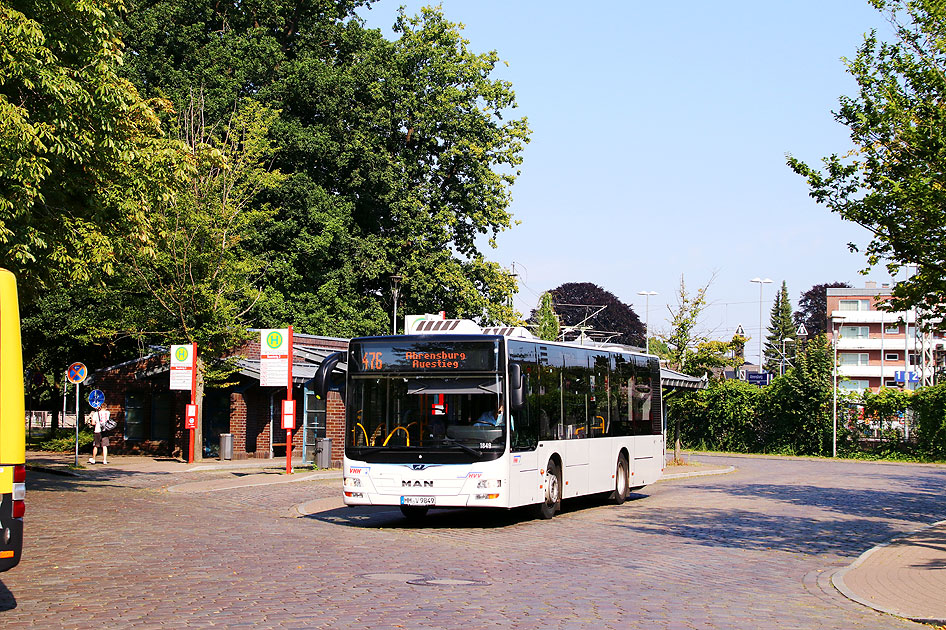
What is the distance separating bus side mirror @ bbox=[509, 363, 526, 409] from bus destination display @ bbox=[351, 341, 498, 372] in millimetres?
395

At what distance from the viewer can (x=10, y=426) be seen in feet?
26.4

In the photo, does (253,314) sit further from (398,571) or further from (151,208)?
(398,571)

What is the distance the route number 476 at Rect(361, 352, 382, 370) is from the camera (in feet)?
56.9

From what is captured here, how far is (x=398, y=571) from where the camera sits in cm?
1175

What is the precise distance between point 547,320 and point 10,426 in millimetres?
84954

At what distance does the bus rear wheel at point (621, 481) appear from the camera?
21781 mm

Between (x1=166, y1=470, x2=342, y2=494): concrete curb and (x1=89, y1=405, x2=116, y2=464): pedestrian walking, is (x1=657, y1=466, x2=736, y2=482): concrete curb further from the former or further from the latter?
(x1=89, y1=405, x2=116, y2=464): pedestrian walking

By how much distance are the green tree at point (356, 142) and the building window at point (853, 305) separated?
73896 millimetres

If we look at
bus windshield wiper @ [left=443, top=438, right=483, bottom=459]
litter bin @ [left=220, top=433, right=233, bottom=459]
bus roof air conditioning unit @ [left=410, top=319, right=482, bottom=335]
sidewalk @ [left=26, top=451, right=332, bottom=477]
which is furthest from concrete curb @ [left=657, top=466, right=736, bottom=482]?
bus windshield wiper @ [left=443, top=438, right=483, bottom=459]

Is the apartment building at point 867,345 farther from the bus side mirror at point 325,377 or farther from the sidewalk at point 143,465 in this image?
the bus side mirror at point 325,377

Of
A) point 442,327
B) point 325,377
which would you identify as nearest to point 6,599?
point 325,377

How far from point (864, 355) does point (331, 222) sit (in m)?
81.6

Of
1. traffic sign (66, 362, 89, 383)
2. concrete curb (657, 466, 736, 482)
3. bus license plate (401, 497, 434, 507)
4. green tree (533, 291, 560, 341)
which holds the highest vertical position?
green tree (533, 291, 560, 341)

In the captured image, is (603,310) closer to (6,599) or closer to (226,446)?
(226,446)
